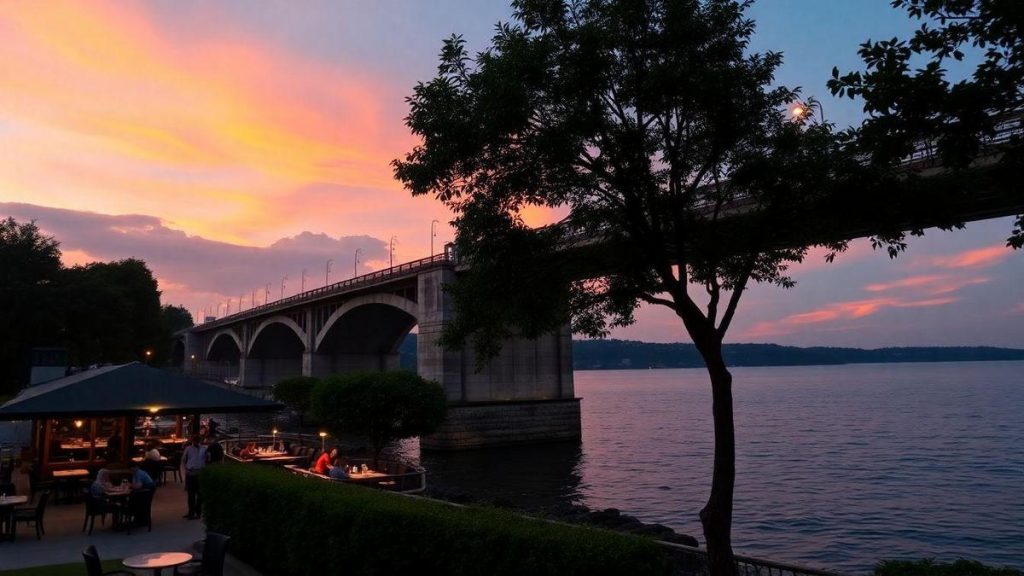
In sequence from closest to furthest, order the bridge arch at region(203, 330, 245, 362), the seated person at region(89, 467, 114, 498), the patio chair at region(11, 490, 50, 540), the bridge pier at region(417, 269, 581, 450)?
the patio chair at region(11, 490, 50, 540) < the seated person at region(89, 467, 114, 498) < the bridge pier at region(417, 269, 581, 450) < the bridge arch at region(203, 330, 245, 362)

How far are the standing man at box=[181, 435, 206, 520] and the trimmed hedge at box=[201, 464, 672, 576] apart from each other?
3.61m

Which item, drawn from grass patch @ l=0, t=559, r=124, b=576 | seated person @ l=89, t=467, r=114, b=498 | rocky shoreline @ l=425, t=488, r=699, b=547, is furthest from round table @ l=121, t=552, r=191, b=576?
rocky shoreline @ l=425, t=488, r=699, b=547

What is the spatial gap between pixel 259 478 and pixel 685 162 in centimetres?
891

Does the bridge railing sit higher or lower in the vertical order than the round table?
higher

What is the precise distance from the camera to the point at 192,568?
9641 millimetres

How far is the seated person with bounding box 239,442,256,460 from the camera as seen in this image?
72.5 ft

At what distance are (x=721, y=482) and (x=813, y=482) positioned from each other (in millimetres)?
28495

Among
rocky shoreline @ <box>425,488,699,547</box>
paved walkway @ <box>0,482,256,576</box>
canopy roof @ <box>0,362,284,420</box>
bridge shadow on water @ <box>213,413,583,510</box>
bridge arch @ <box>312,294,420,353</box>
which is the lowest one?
bridge shadow on water @ <box>213,413,583,510</box>

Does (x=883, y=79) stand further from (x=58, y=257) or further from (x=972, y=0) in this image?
(x=58, y=257)

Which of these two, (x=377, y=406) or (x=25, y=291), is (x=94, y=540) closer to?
(x=377, y=406)

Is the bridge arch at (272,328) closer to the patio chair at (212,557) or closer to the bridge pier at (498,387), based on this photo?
the bridge pier at (498,387)

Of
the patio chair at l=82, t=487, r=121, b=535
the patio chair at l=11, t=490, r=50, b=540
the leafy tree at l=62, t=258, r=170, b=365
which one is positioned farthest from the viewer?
the leafy tree at l=62, t=258, r=170, b=365

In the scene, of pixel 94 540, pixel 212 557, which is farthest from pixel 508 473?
pixel 212 557

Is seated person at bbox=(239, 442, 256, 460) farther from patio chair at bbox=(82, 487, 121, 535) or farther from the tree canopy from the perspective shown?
the tree canopy
